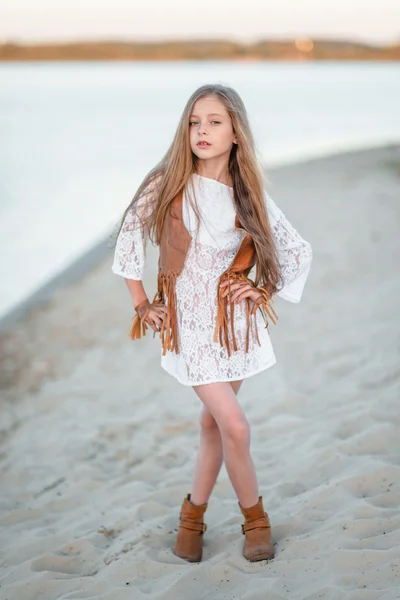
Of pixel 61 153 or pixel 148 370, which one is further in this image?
pixel 61 153

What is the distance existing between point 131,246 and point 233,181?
47 centimetres

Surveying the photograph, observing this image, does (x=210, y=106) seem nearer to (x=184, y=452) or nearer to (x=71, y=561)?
(x=71, y=561)

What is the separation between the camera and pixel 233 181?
10.2 ft

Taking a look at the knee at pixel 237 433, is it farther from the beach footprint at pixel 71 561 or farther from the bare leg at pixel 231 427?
the beach footprint at pixel 71 561

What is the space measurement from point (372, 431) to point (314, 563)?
3.78ft

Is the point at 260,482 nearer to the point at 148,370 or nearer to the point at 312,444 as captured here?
Result: the point at 312,444

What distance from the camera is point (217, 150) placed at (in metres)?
3.01

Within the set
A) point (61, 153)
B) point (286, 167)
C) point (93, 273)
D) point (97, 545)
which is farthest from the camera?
point (61, 153)

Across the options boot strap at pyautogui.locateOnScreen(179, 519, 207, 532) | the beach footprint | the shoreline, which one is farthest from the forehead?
the shoreline

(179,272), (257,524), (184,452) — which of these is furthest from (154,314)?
(184,452)

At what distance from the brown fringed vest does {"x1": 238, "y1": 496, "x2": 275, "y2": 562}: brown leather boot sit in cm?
66

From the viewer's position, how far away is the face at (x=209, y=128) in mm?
2990

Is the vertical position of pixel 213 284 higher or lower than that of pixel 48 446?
higher

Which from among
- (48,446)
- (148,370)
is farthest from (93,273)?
(48,446)
